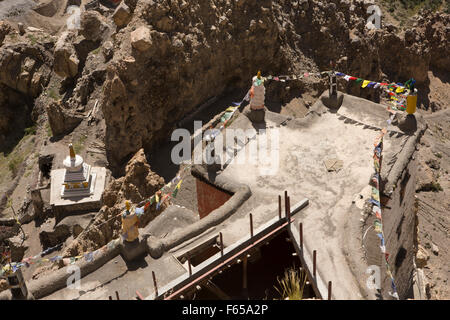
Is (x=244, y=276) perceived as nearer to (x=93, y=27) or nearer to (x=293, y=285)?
(x=293, y=285)

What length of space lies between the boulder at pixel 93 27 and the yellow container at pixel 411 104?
2475 centimetres

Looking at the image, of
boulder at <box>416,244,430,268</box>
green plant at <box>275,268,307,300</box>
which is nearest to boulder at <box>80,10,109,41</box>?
boulder at <box>416,244,430,268</box>

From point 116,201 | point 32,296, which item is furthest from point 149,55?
point 32,296

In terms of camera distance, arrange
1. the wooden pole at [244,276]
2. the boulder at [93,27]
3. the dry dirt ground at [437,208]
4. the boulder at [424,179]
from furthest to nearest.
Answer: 1. the boulder at [93,27]
2. the boulder at [424,179]
3. the dry dirt ground at [437,208]
4. the wooden pole at [244,276]

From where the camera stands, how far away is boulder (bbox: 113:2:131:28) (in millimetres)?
32969

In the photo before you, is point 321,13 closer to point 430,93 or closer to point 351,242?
point 430,93

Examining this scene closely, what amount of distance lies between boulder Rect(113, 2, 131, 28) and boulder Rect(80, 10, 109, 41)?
6044mm

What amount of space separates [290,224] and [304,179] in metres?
2.50

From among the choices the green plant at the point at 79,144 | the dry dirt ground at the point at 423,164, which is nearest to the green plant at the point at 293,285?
the dry dirt ground at the point at 423,164

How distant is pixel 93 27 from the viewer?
39.2 meters

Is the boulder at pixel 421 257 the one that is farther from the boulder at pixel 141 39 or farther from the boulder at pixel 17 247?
the boulder at pixel 17 247

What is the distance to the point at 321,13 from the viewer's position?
38.2 meters

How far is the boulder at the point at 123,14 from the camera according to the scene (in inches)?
1298

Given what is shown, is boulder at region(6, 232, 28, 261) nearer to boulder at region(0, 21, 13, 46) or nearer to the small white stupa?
the small white stupa
